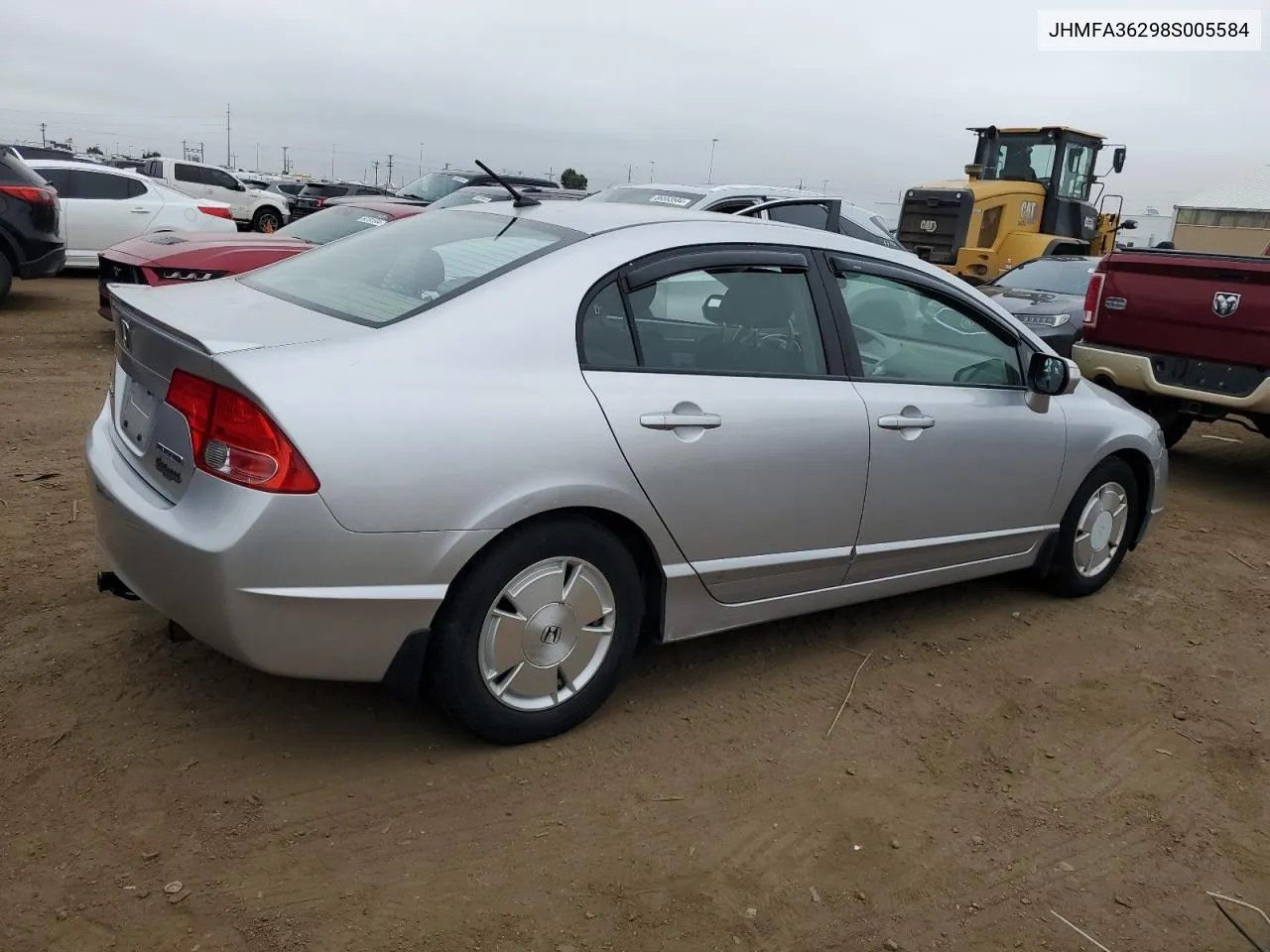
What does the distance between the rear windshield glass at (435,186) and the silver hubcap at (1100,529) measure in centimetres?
1341

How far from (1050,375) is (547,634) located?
94.5 inches

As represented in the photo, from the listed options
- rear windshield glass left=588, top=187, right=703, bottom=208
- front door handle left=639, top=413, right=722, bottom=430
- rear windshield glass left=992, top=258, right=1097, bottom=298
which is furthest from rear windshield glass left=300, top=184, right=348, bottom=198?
front door handle left=639, top=413, right=722, bottom=430

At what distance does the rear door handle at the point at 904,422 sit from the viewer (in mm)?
3705

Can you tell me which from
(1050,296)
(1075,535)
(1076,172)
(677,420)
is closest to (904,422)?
(677,420)

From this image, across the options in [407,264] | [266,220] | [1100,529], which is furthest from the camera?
[266,220]

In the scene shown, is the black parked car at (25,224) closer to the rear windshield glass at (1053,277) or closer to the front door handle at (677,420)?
the front door handle at (677,420)

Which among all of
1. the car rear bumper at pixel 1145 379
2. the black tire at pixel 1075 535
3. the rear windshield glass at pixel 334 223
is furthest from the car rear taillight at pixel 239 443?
the rear windshield glass at pixel 334 223

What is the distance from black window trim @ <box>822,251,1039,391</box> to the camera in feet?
12.3

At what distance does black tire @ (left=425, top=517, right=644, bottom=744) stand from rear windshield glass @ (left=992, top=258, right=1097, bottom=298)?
8658mm

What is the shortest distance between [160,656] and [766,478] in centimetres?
208

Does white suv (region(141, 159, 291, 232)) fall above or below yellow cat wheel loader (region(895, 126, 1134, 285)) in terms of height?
below

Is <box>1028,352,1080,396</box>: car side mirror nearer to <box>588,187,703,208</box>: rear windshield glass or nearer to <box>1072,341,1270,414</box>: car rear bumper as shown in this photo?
<box>1072,341,1270,414</box>: car rear bumper

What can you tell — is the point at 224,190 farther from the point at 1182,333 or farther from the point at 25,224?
the point at 1182,333

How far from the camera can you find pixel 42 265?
414 inches
